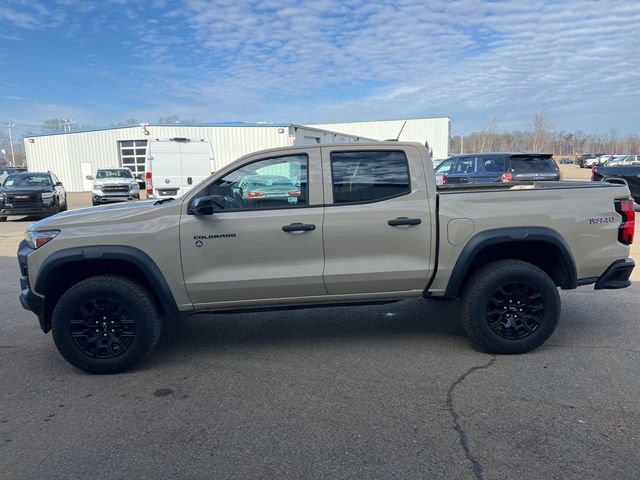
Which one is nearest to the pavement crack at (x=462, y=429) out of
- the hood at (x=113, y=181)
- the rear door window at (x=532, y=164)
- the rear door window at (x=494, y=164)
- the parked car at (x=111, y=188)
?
the rear door window at (x=494, y=164)

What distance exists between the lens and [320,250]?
411 centimetres

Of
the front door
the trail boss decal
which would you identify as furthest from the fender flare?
the trail boss decal

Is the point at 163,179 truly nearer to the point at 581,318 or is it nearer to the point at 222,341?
the point at 222,341

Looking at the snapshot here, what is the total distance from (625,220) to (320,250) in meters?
2.73

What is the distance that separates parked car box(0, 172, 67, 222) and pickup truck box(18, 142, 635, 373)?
41.1ft

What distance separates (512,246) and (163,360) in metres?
3.27

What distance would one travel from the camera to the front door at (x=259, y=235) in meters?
4.02

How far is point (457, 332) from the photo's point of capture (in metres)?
4.97

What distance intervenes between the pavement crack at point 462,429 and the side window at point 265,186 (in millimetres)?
1872

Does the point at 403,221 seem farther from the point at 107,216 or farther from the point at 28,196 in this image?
the point at 28,196

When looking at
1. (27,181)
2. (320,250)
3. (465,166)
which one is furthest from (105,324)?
→ (27,181)

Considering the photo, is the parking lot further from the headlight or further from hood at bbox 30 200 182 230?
hood at bbox 30 200 182 230

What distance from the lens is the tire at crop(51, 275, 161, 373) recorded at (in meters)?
3.95

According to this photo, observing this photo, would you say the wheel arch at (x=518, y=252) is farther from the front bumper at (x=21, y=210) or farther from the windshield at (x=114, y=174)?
the windshield at (x=114, y=174)
